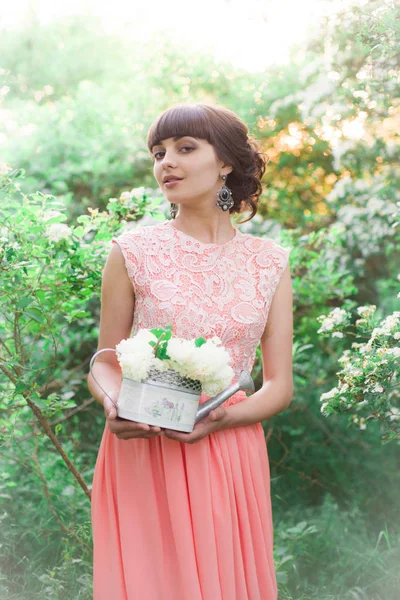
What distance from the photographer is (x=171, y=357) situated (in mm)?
1701

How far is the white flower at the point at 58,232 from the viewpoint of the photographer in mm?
2545

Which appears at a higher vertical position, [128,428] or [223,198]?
[223,198]

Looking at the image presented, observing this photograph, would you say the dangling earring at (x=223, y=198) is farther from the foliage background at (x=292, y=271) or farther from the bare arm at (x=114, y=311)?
the foliage background at (x=292, y=271)

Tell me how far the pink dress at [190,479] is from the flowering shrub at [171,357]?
33 cm

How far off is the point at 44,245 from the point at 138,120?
111 inches

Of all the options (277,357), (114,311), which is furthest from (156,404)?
(277,357)

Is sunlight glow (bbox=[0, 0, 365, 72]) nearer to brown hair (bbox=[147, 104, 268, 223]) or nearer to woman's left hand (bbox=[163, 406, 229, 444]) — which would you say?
brown hair (bbox=[147, 104, 268, 223])

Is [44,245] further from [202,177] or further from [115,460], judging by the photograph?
[115,460]

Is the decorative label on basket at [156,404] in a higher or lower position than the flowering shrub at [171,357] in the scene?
lower

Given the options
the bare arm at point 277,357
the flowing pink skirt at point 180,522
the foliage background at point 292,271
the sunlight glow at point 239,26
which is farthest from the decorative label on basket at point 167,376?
the sunlight glow at point 239,26

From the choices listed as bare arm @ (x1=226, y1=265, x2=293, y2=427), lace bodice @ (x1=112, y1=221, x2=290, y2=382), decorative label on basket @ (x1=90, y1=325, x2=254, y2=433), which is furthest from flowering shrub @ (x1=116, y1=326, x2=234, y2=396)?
bare arm @ (x1=226, y1=265, x2=293, y2=427)

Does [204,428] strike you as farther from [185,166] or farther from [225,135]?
[225,135]

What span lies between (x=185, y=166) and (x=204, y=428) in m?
0.80

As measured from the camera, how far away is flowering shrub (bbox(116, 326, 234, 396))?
5.57ft
